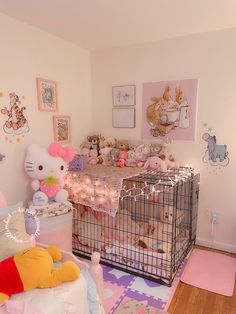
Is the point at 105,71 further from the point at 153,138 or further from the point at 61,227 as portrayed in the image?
the point at 61,227

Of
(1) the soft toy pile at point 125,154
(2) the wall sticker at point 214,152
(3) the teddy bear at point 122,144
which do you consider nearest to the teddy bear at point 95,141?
(1) the soft toy pile at point 125,154

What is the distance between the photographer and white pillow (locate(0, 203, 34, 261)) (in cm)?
166

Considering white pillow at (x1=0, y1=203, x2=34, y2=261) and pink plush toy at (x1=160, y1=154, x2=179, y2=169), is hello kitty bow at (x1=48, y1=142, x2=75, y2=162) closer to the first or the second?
white pillow at (x1=0, y1=203, x2=34, y2=261)

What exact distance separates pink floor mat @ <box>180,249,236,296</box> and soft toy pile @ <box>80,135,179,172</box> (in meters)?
1.03

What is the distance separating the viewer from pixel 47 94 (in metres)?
2.76

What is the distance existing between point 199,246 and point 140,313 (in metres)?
1.33

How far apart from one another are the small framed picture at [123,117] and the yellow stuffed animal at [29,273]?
2.00 meters

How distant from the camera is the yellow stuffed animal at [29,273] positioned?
4.87ft

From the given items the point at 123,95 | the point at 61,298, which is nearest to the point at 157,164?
the point at 123,95

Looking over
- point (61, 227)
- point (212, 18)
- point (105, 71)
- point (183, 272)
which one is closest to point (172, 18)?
point (212, 18)

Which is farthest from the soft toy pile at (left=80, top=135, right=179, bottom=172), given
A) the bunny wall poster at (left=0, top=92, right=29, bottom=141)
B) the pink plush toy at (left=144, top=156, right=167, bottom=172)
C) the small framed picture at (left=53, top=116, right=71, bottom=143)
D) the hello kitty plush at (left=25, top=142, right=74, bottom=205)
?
the bunny wall poster at (left=0, top=92, right=29, bottom=141)

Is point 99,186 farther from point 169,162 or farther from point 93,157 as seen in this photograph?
point 169,162

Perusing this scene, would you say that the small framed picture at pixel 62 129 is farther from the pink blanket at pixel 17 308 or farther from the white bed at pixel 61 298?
the pink blanket at pixel 17 308

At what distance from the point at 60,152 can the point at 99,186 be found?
53 centimetres
